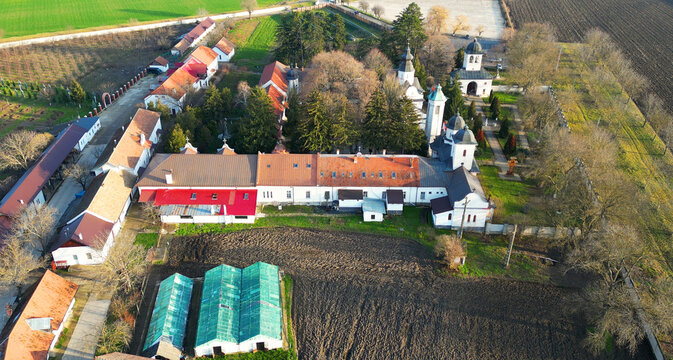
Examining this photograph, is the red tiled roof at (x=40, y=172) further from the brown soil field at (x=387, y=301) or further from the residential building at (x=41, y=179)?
the brown soil field at (x=387, y=301)

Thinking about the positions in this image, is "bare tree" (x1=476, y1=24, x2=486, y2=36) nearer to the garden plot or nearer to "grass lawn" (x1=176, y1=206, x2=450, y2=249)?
the garden plot

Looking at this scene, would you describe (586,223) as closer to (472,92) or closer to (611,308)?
→ (611,308)

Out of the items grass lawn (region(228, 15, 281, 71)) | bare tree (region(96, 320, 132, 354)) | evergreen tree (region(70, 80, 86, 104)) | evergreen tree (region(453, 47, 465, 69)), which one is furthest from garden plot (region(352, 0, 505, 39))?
bare tree (region(96, 320, 132, 354))

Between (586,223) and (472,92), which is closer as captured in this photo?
(586,223)

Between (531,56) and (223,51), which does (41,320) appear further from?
(531,56)

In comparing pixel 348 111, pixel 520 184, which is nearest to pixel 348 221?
pixel 348 111

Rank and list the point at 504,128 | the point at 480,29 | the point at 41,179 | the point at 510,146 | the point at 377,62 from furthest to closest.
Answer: the point at 480,29
the point at 377,62
the point at 504,128
the point at 510,146
the point at 41,179

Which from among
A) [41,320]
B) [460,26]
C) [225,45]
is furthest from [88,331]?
[460,26]

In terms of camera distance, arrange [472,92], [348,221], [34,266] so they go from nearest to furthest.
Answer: [34,266] → [348,221] → [472,92]
